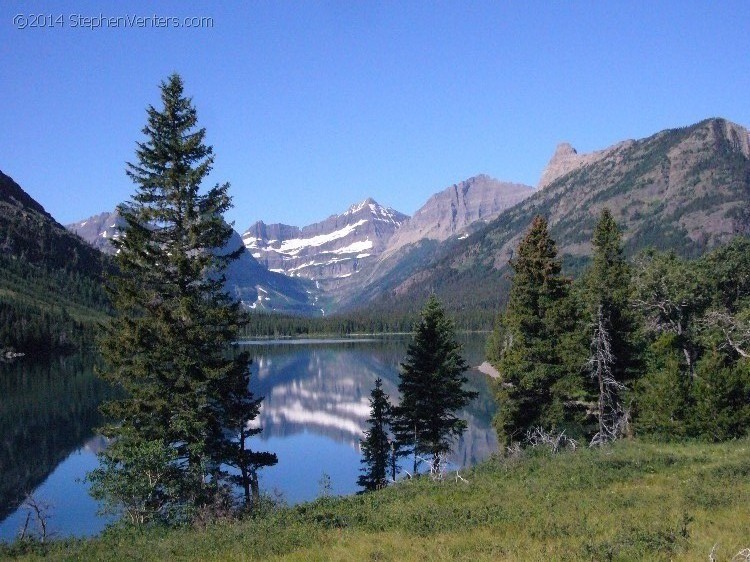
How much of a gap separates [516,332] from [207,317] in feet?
67.1

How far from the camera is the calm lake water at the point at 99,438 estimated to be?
46.3 meters

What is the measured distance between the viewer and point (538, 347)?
36.1 metres

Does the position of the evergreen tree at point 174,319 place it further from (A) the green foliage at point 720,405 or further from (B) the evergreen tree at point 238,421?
(A) the green foliage at point 720,405

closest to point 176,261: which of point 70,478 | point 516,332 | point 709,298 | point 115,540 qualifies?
point 115,540

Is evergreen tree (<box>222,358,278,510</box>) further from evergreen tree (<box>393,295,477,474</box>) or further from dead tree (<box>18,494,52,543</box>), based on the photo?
evergreen tree (<box>393,295,477,474</box>)

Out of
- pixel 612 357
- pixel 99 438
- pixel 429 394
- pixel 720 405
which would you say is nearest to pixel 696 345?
pixel 612 357

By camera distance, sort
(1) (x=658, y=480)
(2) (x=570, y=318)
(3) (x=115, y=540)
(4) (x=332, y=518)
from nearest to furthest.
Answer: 1. (4) (x=332, y=518)
2. (3) (x=115, y=540)
3. (1) (x=658, y=480)
4. (2) (x=570, y=318)

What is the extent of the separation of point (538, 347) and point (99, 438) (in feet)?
166

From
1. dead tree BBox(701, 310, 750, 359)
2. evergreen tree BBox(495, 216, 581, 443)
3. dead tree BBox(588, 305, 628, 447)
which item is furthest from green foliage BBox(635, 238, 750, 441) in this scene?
evergreen tree BBox(495, 216, 581, 443)

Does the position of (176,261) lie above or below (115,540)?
Result: above

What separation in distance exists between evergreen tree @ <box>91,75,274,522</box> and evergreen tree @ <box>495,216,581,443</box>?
59.9 feet

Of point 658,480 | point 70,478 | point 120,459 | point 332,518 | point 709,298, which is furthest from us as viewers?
point 70,478

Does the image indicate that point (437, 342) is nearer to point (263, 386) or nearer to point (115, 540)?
point (115, 540)

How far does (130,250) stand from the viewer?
25125 millimetres
